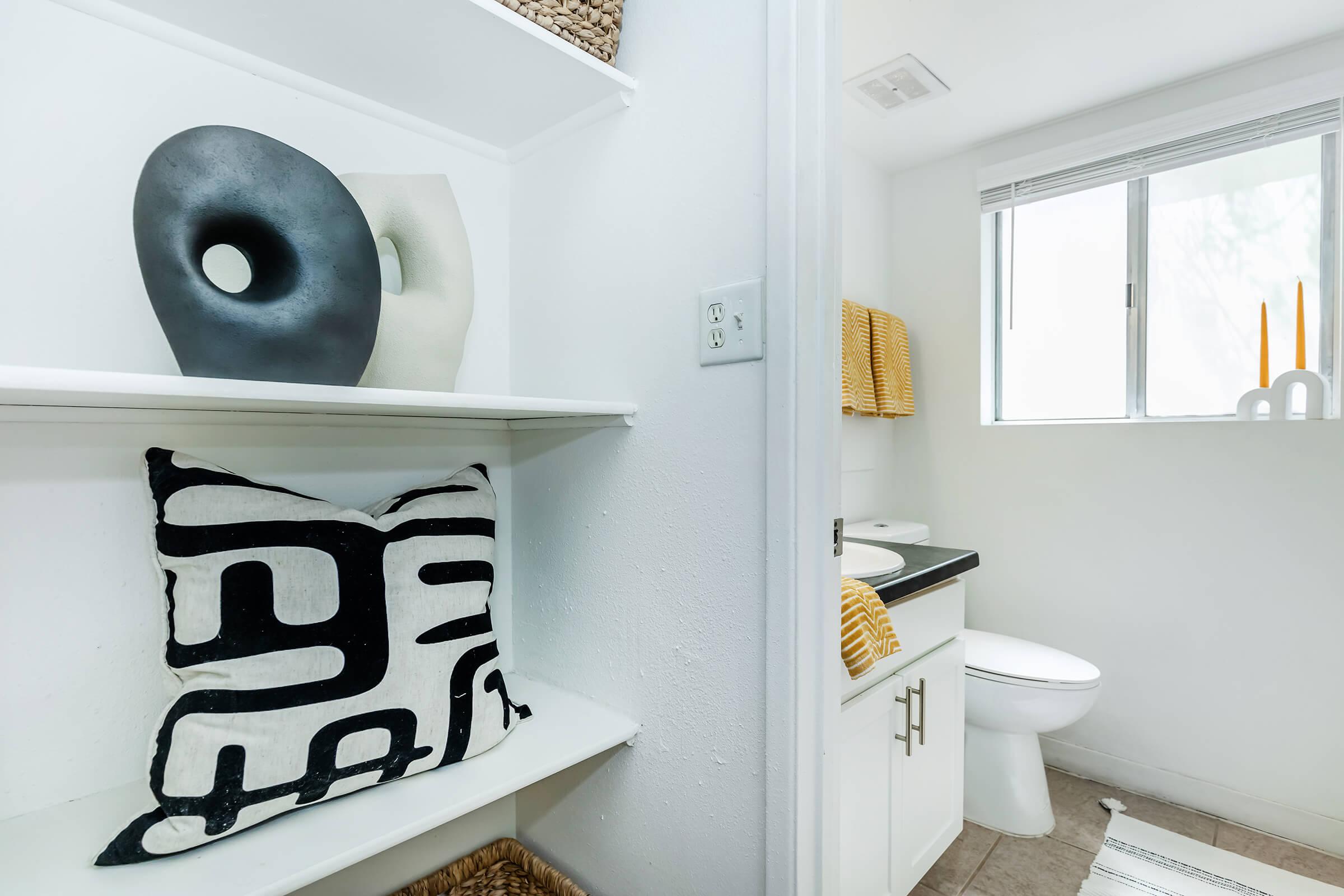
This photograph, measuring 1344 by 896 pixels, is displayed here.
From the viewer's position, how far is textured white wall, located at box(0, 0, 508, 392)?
76 centimetres

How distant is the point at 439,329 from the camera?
929 millimetres

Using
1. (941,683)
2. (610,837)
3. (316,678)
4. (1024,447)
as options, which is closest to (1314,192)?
(1024,447)

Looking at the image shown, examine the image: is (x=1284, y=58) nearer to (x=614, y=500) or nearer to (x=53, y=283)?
(x=614, y=500)

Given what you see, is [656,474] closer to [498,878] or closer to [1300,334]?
[498,878]

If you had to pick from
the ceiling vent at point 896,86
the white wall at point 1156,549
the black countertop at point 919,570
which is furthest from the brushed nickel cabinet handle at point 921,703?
the ceiling vent at point 896,86

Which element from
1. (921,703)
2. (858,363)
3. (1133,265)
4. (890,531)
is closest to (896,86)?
(858,363)

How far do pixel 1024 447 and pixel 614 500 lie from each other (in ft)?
5.87

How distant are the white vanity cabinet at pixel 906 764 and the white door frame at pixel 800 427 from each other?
34cm

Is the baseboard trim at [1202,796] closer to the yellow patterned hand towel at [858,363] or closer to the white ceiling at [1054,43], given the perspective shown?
the yellow patterned hand towel at [858,363]

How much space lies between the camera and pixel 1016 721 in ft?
5.80

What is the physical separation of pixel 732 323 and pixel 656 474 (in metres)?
0.26

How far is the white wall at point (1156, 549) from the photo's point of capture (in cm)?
176

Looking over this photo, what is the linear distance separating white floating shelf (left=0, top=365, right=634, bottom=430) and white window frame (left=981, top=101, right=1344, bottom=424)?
1.94 metres

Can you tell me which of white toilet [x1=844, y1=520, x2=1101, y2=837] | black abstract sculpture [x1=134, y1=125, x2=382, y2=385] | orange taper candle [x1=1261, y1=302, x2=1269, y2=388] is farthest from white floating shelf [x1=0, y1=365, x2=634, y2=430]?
orange taper candle [x1=1261, y1=302, x2=1269, y2=388]
